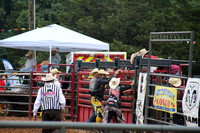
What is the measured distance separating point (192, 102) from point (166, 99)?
0.85 meters

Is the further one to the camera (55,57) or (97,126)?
(55,57)

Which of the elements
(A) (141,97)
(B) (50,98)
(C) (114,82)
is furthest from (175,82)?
(B) (50,98)

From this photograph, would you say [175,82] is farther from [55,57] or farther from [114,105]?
[55,57]

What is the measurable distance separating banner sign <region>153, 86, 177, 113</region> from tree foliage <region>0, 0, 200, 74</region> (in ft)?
53.1

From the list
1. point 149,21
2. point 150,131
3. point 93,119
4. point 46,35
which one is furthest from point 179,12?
point 150,131

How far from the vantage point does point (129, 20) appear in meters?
30.5

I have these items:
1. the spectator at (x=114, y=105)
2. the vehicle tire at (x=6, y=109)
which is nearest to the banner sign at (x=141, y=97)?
the spectator at (x=114, y=105)

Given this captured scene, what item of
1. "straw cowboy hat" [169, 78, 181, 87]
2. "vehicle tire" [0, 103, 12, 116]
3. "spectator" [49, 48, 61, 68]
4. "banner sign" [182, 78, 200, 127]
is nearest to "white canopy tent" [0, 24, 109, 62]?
"spectator" [49, 48, 61, 68]

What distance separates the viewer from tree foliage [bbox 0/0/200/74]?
90.1 feet

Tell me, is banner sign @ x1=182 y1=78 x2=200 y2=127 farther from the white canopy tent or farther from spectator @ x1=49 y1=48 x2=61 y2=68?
the white canopy tent

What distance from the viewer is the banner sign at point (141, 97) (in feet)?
26.4

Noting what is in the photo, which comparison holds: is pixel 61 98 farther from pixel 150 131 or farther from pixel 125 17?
pixel 125 17

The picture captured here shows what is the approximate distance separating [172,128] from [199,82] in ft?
9.74

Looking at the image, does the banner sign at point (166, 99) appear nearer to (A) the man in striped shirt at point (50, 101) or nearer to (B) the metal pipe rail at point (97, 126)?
(A) the man in striped shirt at point (50, 101)
